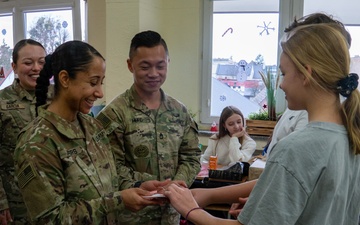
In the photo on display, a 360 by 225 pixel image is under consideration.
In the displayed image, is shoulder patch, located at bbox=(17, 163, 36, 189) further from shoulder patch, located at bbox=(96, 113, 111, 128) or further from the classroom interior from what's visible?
the classroom interior

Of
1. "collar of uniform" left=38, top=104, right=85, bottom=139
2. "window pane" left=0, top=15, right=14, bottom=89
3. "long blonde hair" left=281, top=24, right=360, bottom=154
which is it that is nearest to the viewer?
"long blonde hair" left=281, top=24, right=360, bottom=154

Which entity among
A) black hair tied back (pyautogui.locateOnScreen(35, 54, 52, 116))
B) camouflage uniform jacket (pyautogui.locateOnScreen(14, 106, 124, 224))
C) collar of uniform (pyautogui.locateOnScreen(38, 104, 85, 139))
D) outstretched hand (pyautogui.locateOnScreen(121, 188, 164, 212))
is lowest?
outstretched hand (pyautogui.locateOnScreen(121, 188, 164, 212))

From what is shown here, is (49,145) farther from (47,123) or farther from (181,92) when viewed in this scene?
(181,92)

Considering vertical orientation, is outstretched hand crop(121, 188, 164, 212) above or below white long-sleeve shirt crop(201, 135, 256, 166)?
above

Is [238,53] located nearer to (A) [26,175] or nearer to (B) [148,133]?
(B) [148,133]

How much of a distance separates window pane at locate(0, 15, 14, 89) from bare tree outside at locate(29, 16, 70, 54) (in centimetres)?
62

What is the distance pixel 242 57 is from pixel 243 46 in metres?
0.14

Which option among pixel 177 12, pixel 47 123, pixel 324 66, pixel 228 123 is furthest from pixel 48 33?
pixel 324 66

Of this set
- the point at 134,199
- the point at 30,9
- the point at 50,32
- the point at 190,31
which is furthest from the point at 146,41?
the point at 30,9

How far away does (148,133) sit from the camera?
5.78 ft

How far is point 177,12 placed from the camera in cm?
440

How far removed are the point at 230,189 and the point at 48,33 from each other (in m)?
4.26

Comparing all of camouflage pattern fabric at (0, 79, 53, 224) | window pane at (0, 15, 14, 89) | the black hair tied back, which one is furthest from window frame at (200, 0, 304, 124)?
the black hair tied back

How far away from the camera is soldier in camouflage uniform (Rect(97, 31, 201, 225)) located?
1708 millimetres
